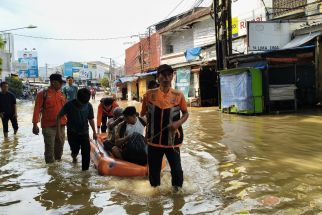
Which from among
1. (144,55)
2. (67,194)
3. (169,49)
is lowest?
(67,194)

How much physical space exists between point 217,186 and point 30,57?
8100cm

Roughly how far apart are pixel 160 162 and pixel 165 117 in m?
0.68

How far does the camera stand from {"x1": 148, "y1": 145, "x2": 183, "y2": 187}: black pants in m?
5.27

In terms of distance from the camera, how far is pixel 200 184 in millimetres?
6215

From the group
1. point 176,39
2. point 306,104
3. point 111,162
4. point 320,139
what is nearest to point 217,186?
point 111,162

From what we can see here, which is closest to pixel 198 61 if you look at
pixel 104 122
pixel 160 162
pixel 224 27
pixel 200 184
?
pixel 224 27

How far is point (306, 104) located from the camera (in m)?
18.6

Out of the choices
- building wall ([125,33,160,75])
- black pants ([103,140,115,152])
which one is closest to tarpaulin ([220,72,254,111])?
black pants ([103,140,115,152])

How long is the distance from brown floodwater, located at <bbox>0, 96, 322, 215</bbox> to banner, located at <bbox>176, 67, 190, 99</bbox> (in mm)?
15973

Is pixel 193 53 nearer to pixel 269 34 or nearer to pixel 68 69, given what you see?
pixel 269 34

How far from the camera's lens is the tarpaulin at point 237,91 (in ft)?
54.9

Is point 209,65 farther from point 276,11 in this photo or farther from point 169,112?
point 169,112

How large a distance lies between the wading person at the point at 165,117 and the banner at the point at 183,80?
21267 mm

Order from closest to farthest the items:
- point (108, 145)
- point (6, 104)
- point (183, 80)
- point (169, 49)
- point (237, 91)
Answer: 1. point (108, 145)
2. point (6, 104)
3. point (237, 91)
4. point (183, 80)
5. point (169, 49)
